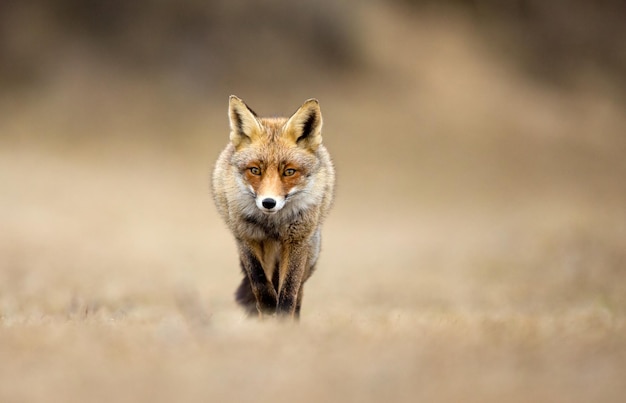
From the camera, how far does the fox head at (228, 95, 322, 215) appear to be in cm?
718

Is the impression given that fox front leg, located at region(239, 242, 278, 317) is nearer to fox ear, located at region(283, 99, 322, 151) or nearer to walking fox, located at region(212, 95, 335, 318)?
walking fox, located at region(212, 95, 335, 318)

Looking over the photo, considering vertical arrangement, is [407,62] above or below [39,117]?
above

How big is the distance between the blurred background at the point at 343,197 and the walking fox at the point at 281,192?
53cm

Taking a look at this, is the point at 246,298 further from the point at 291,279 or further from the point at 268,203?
the point at 268,203

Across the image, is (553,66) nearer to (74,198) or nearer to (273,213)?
(74,198)

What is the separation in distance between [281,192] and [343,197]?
2543 centimetres

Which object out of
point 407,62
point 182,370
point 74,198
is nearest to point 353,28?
point 407,62

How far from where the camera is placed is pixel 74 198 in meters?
26.0

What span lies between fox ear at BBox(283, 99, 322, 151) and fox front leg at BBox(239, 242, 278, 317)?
1.10 m

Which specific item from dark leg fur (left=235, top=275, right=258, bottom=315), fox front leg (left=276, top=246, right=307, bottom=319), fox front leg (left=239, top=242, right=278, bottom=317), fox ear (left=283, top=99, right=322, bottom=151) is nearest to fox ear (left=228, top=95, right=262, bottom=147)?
fox ear (left=283, top=99, right=322, bottom=151)

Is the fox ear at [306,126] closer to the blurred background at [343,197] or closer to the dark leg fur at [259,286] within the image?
the dark leg fur at [259,286]

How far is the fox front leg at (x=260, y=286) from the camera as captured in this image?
7.50 metres

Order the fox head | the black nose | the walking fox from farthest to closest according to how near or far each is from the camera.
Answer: the walking fox → the fox head → the black nose

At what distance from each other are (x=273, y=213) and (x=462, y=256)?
514 inches
